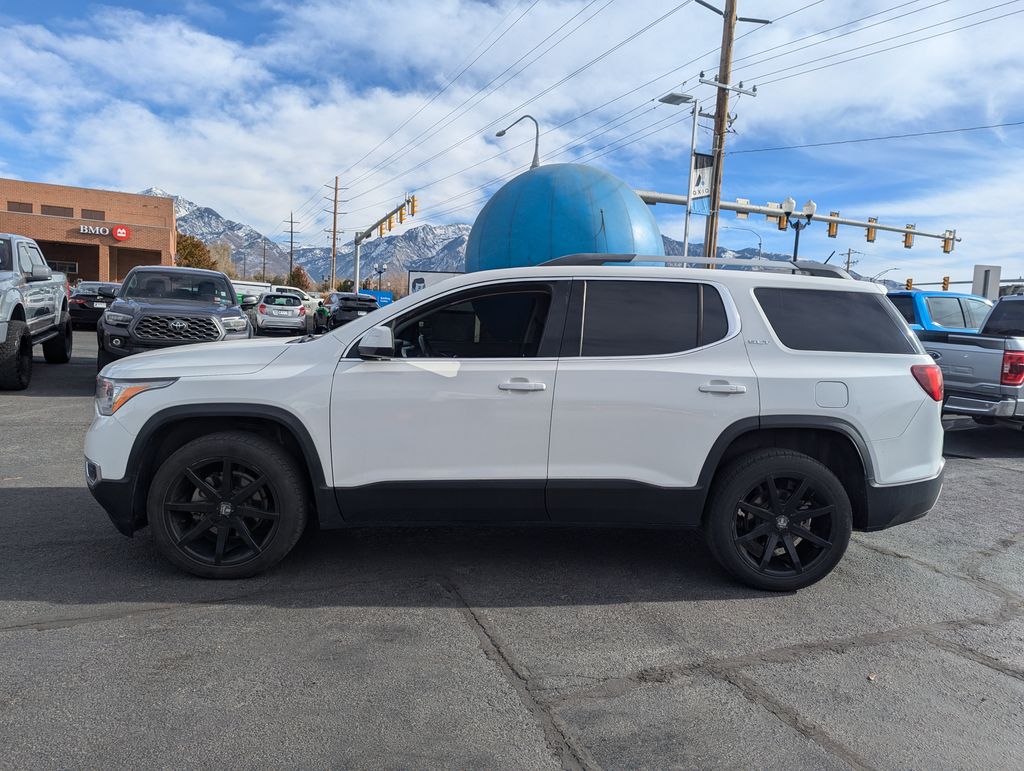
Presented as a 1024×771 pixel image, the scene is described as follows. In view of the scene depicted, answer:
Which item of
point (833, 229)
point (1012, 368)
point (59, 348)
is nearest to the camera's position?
point (1012, 368)

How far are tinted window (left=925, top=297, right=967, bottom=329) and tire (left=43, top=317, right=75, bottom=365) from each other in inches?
587

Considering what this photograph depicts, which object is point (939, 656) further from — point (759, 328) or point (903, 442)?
point (759, 328)

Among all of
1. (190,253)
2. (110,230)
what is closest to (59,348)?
(110,230)

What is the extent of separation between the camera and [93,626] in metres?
3.67

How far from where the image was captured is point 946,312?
503 inches

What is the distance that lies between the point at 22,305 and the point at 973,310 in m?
14.9

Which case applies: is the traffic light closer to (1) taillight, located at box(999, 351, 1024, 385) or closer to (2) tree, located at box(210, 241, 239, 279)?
(1) taillight, located at box(999, 351, 1024, 385)

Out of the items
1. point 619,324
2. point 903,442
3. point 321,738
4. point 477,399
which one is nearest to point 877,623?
point 903,442

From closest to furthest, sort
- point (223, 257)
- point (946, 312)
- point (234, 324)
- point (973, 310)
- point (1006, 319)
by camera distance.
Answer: point (1006, 319) → point (234, 324) → point (946, 312) → point (973, 310) → point (223, 257)

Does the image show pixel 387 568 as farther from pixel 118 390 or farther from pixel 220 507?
pixel 118 390

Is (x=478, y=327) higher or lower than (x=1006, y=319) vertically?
lower

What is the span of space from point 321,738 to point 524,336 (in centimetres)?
241

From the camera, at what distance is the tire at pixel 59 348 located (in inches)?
551

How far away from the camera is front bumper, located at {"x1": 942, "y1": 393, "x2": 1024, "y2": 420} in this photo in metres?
8.78
